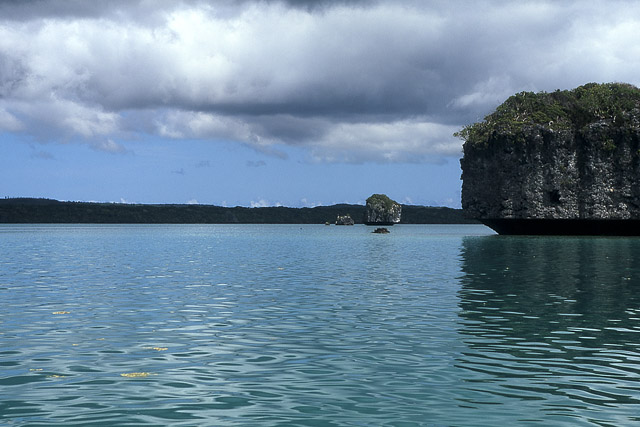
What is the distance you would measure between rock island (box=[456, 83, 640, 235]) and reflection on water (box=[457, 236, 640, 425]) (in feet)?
253

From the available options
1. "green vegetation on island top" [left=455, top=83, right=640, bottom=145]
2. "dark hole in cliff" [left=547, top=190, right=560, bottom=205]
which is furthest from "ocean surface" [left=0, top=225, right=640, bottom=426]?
"green vegetation on island top" [left=455, top=83, right=640, bottom=145]

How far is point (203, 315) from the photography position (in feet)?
75.6

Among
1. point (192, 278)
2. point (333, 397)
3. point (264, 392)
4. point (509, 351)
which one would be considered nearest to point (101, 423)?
point (264, 392)

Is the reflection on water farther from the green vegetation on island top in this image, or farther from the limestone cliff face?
the green vegetation on island top

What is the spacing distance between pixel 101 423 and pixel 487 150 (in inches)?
4375

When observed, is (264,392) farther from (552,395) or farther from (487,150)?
(487,150)

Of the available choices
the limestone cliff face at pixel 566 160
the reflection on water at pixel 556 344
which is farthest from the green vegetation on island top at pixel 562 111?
the reflection on water at pixel 556 344

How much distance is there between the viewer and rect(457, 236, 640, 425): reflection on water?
11.9 meters

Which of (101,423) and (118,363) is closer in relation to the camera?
(101,423)

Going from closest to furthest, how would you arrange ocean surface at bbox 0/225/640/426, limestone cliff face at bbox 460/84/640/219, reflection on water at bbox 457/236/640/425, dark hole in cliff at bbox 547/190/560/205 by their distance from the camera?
ocean surface at bbox 0/225/640/426, reflection on water at bbox 457/236/640/425, limestone cliff face at bbox 460/84/640/219, dark hole in cliff at bbox 547/190/560/205

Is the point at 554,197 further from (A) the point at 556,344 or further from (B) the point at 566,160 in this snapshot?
(A) the point at 556,344

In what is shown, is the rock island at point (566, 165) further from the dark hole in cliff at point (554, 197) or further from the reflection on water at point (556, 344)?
the reflection on water at point (556, 344)

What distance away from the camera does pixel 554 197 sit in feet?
370

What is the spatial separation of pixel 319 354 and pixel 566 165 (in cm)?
10478
